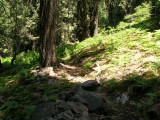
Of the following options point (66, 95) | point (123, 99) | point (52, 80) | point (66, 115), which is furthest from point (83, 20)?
point (66, 115)

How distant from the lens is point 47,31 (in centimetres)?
611

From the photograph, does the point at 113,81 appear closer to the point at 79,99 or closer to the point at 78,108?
the point at 79,99

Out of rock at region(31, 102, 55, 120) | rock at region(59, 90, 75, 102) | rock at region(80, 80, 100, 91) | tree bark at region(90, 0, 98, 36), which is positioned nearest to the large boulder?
rock at region(31, 102, 55, 120)

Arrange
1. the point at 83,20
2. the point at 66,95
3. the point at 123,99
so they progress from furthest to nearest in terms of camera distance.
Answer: the point at 83,20 < the point at 66,95 < the point at 123,99

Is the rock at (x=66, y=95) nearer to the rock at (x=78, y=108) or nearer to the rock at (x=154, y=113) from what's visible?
the rock at (x=78, y=108)

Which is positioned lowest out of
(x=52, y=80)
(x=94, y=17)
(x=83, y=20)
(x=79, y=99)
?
(x=52, y=80)

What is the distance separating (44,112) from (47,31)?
3612 mm

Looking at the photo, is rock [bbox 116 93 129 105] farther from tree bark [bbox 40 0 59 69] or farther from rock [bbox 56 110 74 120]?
tree bark [bbox 40 0 59 69]

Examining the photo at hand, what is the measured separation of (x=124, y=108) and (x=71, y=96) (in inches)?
47.3

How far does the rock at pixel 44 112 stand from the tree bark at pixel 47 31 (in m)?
3.05

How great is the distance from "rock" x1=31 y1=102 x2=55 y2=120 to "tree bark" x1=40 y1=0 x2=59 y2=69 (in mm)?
3055

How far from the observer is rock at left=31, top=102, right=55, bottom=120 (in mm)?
3027

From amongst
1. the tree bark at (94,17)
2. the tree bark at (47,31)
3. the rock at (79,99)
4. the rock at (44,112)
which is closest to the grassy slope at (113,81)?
the rock at (44,112)

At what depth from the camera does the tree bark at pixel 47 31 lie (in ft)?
19.9
